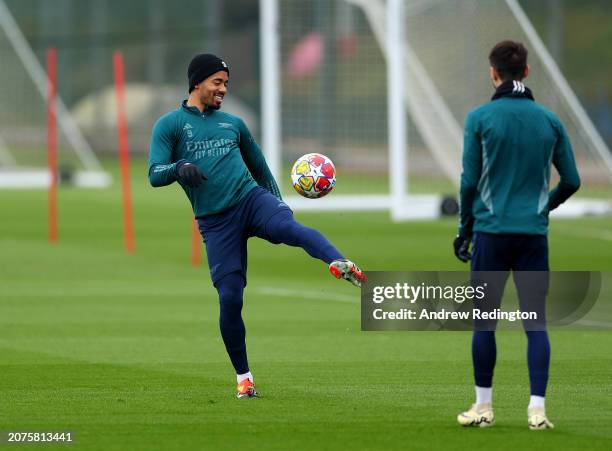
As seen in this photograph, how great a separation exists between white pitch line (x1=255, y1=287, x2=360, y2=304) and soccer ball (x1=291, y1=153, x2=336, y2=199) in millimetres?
5127

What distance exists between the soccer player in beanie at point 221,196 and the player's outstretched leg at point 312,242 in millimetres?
10

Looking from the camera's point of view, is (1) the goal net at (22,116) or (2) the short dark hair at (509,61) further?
(1) the goal net at (22,116)

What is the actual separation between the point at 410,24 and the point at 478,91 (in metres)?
1.75

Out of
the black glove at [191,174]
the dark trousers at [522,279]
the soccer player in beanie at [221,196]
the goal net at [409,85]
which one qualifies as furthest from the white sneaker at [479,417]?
the goal net at [409,85]

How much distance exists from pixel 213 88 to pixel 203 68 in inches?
5.7

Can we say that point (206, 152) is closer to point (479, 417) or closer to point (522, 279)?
point (522, 279)

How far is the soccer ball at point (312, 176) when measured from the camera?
10336 mm

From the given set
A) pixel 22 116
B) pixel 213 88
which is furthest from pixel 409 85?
pixel 22 116

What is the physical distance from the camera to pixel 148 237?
79.7 feet

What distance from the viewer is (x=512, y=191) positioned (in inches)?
320

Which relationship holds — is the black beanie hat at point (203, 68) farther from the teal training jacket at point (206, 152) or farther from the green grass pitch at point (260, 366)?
the green grass pitch at point (260, 366)

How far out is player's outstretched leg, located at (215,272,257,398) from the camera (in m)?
9.56

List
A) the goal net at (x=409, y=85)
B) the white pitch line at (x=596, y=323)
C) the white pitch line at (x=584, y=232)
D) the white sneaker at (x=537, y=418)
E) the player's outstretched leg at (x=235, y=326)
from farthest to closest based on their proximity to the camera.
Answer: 1. the white pitch line at (x=584, y=232)
2. the goal net at (x=409, y=85)
3. the player's outstretched leg at (x=235, y=326)
4. the white pitch line at (x=596, y=323)
5. the white sneaker at (x=537, y=418)

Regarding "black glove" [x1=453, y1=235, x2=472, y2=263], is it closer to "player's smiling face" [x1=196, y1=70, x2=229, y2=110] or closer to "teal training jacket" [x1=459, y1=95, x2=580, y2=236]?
"teal training jacket" [x1=459, y1=95, x2=580, y2=236]
